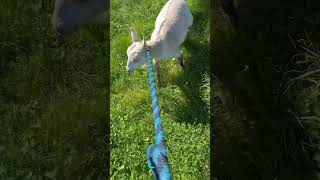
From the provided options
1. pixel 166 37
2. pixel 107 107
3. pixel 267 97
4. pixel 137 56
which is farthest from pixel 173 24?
pixel 267 97

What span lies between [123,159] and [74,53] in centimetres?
121

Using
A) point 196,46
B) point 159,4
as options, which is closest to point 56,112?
point 196,46

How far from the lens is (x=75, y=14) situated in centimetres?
447

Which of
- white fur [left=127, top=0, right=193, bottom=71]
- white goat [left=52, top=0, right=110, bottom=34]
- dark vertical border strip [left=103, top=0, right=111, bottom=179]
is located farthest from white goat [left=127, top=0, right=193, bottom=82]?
white goat [left=52, top=0, right=110, bottom=34]

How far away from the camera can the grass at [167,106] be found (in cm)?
354

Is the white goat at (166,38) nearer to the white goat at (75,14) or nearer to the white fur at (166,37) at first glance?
the white fur at (166,37)

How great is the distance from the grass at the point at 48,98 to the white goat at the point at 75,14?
0.28 ft

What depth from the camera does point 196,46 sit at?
14.9ft

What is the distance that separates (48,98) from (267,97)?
5.42ft

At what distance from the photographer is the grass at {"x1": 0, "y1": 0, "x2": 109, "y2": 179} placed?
356 cm

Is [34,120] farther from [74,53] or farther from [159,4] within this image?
[159,4]

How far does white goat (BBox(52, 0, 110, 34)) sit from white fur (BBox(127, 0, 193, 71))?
0.63 meters

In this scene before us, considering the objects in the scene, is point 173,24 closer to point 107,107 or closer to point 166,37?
point 166,37

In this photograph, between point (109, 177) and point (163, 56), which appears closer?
point (109, 177)
